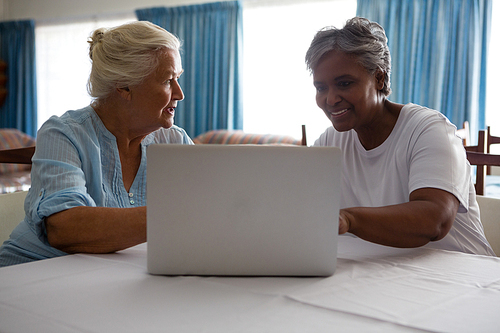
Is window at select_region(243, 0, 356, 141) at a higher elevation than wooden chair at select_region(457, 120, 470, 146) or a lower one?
higher

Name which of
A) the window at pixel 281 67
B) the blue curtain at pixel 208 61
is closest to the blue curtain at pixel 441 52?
the window at pixel 281 67

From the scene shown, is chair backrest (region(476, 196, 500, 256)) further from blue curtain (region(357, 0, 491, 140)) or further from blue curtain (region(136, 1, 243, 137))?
blue curtain (region(136, 1, 243, 137))

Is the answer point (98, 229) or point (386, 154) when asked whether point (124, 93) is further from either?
point (386, 154)

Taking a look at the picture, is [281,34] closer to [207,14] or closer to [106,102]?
[207,14]

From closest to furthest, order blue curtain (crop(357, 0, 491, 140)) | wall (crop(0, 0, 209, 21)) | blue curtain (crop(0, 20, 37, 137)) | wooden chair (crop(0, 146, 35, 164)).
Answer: wooden chair (crop(0, 146, 35, 164)), blue curtain (crop(357, 0, 491, 140)), wall (crop(0, 0, 209, 21)), blue curtain (crop(0, 20, 37, 137))

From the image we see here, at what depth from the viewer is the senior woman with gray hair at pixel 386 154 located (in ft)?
2.99

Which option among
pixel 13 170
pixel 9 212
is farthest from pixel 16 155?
pixel 13 170

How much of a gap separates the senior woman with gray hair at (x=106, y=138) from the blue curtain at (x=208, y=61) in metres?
3.36

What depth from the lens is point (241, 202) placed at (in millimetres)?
683

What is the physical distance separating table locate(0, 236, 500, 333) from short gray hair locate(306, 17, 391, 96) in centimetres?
64

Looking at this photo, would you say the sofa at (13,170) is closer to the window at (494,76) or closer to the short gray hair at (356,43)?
the short gray hair at (356,43)

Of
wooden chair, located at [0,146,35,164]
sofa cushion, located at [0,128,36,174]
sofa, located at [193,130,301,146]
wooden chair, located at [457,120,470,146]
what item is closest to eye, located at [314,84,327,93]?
wooden chair, located at [0,146,35,164]

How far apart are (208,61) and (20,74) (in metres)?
2.79

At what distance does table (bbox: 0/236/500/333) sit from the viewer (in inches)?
21.5
